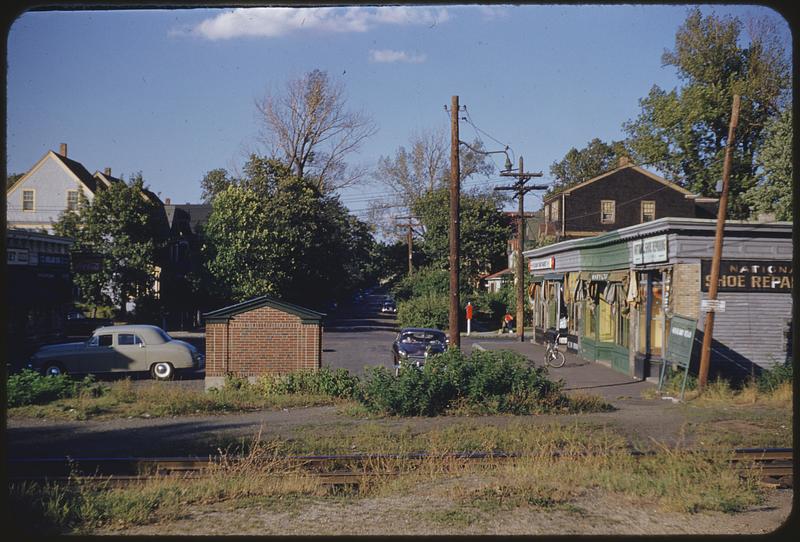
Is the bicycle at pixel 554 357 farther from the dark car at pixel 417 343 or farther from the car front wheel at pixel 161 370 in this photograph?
→ the car front wheel at pixel 161 370

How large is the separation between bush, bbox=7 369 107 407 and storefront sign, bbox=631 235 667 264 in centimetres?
1434

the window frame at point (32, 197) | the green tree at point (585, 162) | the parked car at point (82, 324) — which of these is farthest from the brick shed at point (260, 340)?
the green tree at point (585, 162)

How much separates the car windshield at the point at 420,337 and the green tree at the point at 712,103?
19285 millimetres

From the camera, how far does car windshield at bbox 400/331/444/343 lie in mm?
20864

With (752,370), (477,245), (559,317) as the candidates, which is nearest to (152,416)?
(752,370)

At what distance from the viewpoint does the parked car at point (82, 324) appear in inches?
1259

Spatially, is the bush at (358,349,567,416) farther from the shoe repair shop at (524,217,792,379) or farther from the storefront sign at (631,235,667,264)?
the storefront sign at (631,235,667,264)

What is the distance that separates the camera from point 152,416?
13.8 metres

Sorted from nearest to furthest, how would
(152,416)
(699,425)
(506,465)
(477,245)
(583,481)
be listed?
1. (583,481)
2. (506,465)
3. (699,425)
4. (152,416)
5. (477,245)

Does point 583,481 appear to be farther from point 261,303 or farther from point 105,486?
point 261,303

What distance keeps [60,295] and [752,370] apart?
24.3 meters

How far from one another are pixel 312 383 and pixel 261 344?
168cm

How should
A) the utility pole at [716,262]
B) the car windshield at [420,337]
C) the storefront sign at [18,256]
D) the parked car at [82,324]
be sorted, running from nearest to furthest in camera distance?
the utility pole at [716,262] < the car windshield at [420,337] < the storefront sign at [18,256] < the parked car at [82,324]

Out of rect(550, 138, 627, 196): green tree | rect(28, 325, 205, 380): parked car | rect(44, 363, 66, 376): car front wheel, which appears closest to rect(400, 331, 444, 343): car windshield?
rect(28, 325, 205, 380): parked car
